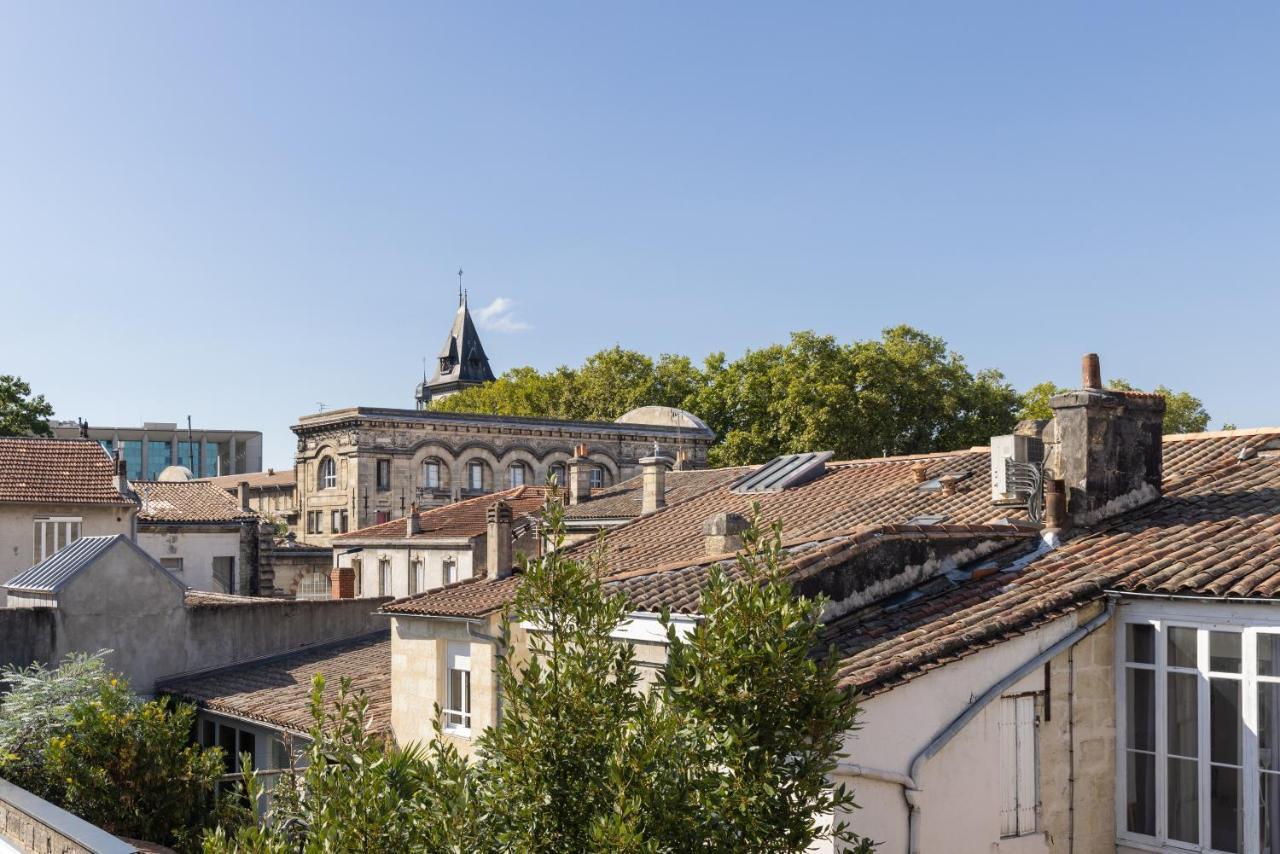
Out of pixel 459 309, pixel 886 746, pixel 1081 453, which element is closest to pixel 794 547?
pixel 1081 453

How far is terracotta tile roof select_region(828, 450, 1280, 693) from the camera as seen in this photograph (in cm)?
936

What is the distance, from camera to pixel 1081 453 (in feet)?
39.9

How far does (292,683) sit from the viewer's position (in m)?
21.8

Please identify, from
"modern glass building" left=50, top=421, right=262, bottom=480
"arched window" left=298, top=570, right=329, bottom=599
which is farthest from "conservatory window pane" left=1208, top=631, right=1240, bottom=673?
"modern glass building" left=50, top=421, right=262, bottom=480

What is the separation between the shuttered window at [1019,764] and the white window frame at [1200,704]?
0.89 m

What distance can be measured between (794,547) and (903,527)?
1626 millimetres

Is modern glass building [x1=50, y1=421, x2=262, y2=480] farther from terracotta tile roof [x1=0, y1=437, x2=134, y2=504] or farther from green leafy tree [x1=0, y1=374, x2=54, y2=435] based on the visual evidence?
terracotta tile roof [x1=0, y1=437, x2=134, y2=504]

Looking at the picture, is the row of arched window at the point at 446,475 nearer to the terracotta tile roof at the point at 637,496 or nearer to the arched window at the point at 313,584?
the arched window at the point at 313,584

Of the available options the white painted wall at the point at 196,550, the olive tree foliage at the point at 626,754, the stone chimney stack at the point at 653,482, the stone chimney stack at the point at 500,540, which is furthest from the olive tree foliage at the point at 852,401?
the olive tree foliage at the point at 626,754

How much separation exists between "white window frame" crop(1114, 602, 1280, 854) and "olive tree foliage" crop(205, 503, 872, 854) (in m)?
4.72

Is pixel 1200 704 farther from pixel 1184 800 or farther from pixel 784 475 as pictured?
pixel 784 475

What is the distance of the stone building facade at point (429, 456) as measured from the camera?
51281mm

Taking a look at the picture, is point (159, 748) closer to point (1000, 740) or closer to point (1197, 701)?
point (1000, 740)

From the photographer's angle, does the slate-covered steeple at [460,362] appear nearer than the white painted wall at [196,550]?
No
